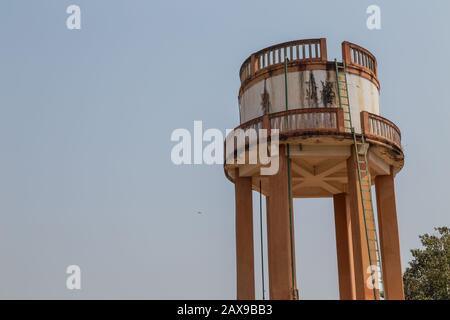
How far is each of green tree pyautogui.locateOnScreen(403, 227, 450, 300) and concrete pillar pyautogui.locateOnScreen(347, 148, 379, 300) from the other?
17437 millimetres

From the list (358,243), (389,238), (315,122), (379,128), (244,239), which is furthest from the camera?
(244,239)

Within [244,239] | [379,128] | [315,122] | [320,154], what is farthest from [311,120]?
[244,239]

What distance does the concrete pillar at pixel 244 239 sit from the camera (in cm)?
2248

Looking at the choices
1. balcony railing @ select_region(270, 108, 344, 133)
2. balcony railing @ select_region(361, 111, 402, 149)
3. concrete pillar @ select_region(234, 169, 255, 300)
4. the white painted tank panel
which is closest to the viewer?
balcony railing @ select_region(270, 108, 344, 133)

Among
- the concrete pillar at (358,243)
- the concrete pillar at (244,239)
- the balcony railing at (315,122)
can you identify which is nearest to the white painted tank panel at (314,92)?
the balcony railing at (315,122)

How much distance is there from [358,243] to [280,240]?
2.51 m

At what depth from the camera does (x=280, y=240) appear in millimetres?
20375

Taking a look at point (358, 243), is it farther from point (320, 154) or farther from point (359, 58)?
point (359, 58)

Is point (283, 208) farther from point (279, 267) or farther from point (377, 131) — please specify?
point (377, 131)

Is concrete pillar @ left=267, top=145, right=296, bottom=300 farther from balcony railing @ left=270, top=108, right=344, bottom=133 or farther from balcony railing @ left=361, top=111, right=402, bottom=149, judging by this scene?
balcony railing @ left=361, top=111, right=402, bottom=149

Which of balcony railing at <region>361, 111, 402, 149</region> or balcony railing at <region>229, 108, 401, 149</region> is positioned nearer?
balcony railing at <region>229, 108, 401, 149</region>

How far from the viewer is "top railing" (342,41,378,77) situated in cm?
2291

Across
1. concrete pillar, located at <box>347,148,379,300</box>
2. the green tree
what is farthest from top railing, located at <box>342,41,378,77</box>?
the green tree
